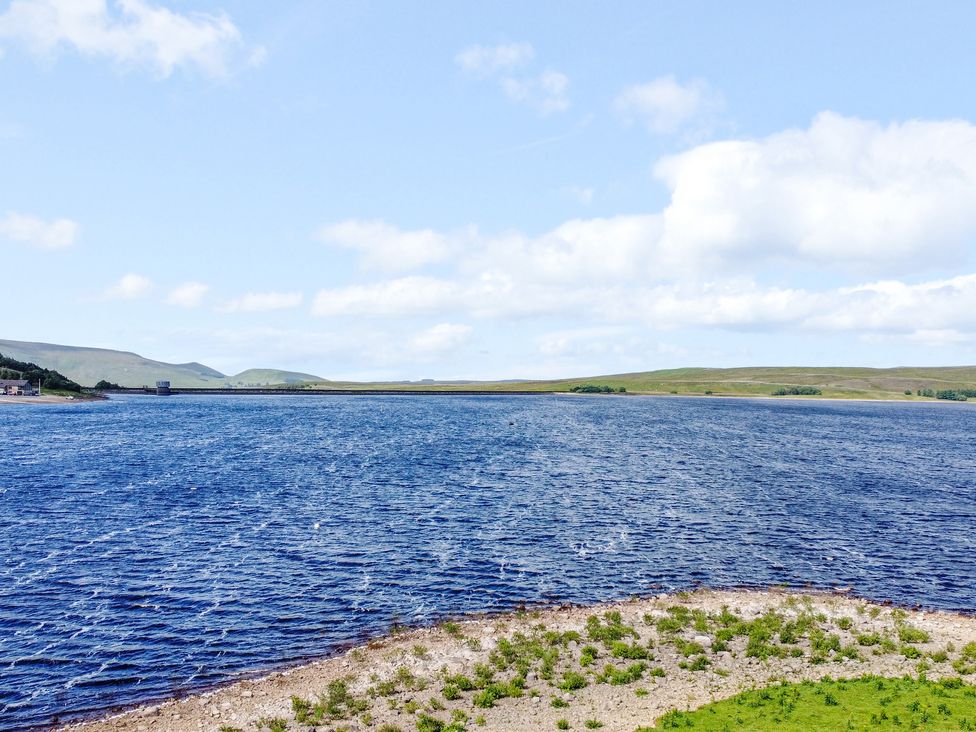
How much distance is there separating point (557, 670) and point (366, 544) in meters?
30.4

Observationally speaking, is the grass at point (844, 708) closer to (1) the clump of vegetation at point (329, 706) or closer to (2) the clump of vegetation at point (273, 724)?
(1) the clump of vegetation at point (329, 706)

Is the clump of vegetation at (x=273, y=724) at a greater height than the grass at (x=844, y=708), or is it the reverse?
the grass at (x=844, y=708)

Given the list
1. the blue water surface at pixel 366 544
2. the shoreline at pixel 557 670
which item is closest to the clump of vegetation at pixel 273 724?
the shoreline at pixel 557 670

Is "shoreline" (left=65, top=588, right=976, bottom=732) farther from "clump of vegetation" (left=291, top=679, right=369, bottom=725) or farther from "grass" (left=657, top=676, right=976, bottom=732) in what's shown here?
"grass" (left=657, top=676, right=976, bottom=732)

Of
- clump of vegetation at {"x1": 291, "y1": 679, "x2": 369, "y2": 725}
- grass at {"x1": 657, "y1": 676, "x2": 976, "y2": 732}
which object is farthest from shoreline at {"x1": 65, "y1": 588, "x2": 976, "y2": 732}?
grass at {"x1": 657, "y1": 676, "x2": 976, "y2": 732}

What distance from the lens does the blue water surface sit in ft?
128

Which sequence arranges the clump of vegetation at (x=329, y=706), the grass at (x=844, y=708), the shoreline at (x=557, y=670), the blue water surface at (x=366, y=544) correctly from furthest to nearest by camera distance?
the blue water surface at (x=366, y=544) → the shoreline at (x=557, y=670) → the clump of vegetation at (x=329, y=706) → the grass at (x=844, y=708)

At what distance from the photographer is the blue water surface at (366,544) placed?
3897 cm

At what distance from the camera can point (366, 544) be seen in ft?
197

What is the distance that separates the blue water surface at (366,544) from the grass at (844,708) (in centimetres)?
1833

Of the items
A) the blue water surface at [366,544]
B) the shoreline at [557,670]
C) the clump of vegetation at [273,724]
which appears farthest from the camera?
the blue water surface at [366,544]

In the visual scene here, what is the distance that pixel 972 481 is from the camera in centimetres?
10219

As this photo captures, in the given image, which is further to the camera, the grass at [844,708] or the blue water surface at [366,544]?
the blue water surface at [366,544]

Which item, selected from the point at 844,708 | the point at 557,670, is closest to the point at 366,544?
the point at 557,670
